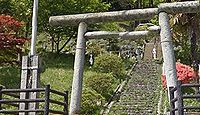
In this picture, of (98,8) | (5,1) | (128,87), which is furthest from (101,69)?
(5,1)

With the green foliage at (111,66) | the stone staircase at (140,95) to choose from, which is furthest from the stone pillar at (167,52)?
the green foliage at (111,66)

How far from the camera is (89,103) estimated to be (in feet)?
74.6

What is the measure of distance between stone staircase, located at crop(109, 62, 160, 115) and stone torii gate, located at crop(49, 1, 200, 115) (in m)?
7.75

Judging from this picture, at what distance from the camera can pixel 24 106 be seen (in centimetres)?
1420

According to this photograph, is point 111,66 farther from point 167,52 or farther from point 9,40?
point 167,52

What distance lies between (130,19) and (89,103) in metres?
8.35

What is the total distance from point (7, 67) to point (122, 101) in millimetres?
9444

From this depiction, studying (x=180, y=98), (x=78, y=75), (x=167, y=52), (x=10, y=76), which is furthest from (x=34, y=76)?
(x=10, y=76)

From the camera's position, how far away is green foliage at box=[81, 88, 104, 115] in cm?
2262

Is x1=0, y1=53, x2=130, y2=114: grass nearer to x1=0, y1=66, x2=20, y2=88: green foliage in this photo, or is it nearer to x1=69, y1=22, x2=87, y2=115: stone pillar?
x1=0, y1=66, x2=20, y2=88: green foliage

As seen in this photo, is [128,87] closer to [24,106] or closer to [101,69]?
[101,69]

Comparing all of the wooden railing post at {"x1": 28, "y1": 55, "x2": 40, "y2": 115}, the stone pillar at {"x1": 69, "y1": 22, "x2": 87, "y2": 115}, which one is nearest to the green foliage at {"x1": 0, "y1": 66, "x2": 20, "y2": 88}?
the stone pillar at {"x1": 69, "y1": 22, "x2": 87, "y2": 115}

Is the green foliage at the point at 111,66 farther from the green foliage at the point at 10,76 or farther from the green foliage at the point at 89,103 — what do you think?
the green foliage at the point at 89,103

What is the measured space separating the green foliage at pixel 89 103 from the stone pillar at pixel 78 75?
24.0ft
